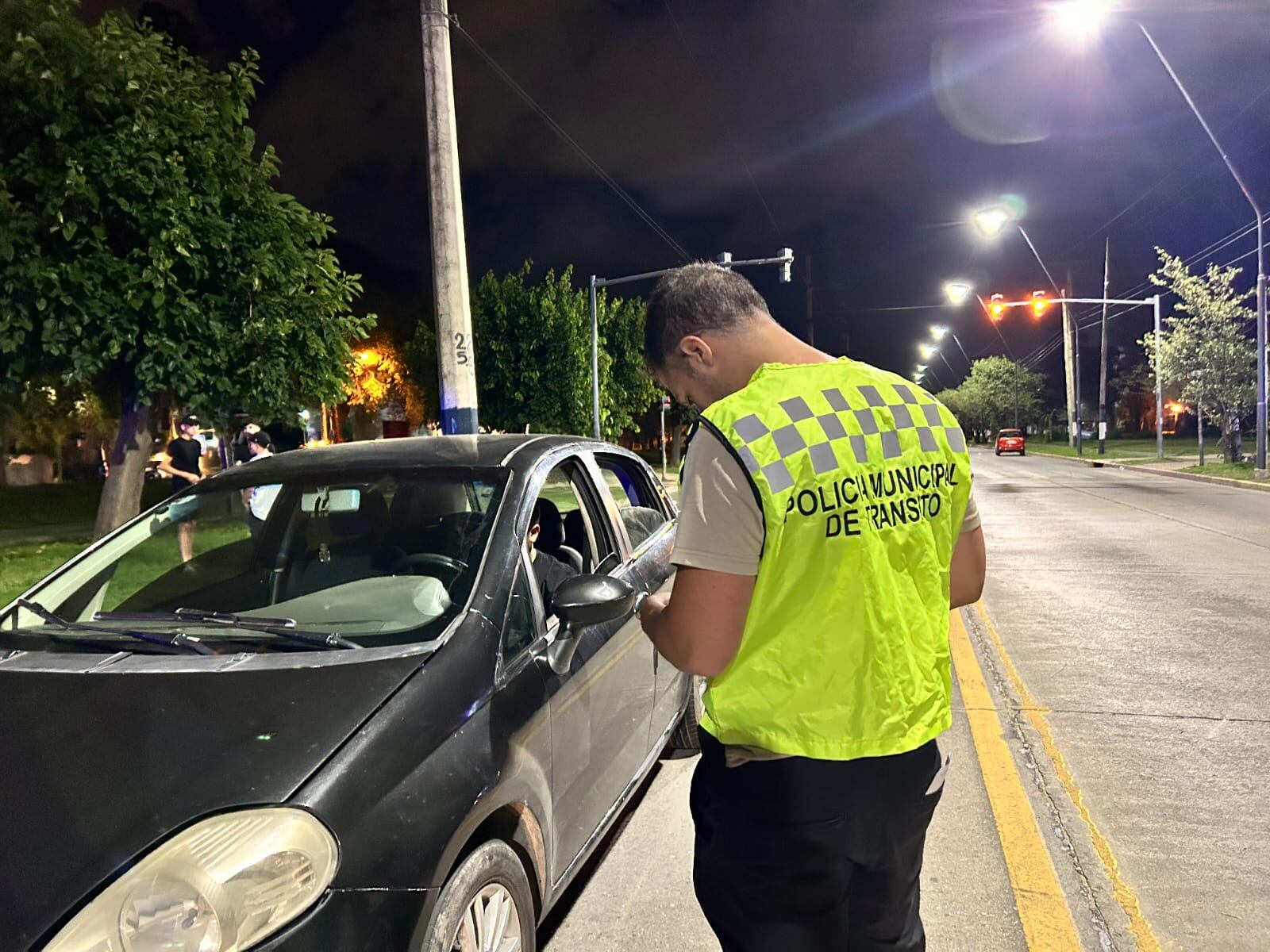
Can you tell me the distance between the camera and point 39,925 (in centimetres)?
154

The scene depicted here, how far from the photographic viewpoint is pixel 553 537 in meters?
3.79

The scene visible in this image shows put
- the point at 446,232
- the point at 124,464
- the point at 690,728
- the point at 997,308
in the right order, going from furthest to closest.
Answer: the point at 997,308 < the point at 124,464 < the point at 446,232 < the point at 690,728

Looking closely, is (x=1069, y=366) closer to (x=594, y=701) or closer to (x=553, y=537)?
Result: (x=553, y=537)

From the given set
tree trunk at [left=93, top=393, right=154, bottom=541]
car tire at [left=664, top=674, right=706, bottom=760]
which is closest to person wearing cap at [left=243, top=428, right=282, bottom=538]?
car tire at [left=664, top=674, right=706, bottom=760]

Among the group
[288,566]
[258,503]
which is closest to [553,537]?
[288,566]

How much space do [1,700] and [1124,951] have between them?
10.2ft

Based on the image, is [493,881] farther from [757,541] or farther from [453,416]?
[453,416]

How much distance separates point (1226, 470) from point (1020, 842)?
2727 centimetres

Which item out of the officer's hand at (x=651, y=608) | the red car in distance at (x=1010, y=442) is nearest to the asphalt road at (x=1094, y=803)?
the officer's hand at (x=651, y=608)

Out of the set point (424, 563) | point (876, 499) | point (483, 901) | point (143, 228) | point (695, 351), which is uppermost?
point (143, 228)

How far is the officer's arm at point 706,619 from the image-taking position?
1.51 metres

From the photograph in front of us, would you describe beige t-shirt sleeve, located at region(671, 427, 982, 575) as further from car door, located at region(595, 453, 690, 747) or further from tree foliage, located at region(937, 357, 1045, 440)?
tree foliage, located at region(937, 357, 1045, 440)

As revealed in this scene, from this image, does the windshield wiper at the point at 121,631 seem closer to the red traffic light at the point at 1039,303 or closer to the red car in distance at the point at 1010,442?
the red traffic light at the point at 1039,303

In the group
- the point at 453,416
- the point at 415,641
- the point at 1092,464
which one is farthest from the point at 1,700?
the point at 1092,464
